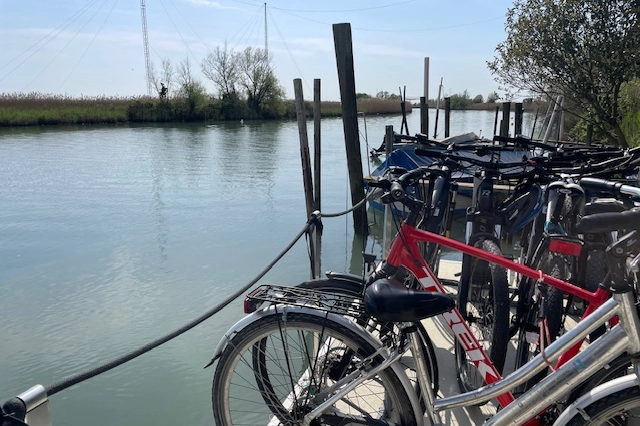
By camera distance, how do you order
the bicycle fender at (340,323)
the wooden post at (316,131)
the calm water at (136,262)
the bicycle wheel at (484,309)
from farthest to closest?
the wooden post at (316,131) → the calm water at (136,262) → the bicycle wheel at (484,309) → the bicycle fender at (340,323)

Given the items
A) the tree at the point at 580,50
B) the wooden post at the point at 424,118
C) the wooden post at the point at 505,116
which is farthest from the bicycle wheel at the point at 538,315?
the wooden post at the point at 424,118

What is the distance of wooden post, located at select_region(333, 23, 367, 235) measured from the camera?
6188 millimetres

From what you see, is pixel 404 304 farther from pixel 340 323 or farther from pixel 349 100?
pixel 349 100

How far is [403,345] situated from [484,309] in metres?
1.02

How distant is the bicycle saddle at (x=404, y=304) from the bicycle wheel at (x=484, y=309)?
0.59 meters

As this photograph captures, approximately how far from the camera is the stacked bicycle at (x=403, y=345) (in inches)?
55.2

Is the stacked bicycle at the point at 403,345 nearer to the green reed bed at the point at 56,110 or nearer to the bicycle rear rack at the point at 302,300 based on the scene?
the bicycle rear rack at the point at 302,300

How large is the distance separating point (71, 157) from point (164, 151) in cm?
328

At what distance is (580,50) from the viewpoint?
8.53 metres

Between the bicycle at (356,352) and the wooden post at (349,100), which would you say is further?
the wooden post at (349,100)

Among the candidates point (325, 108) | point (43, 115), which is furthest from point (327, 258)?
point (325, 108)

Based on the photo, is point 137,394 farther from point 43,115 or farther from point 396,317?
point 43,115

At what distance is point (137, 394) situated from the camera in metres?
4.12

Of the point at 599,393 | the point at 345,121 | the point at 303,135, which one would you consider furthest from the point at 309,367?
the point at 345,121
